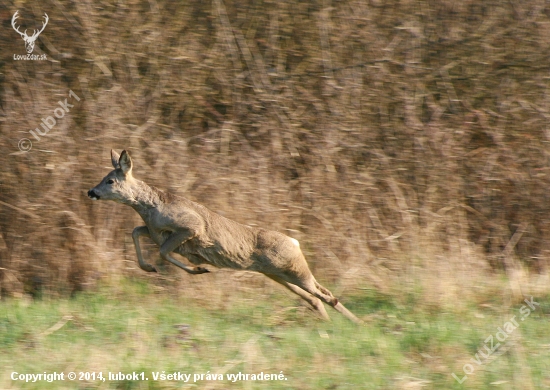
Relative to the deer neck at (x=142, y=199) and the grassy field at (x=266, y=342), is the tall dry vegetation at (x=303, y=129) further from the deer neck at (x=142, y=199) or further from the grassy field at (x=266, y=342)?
the deer neck at (x=142, y=199)

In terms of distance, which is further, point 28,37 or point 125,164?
point 28,37

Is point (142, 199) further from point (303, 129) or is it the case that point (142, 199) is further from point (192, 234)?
point (303, 129)

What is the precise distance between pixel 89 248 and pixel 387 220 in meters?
3.94

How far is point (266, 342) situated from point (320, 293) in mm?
1375

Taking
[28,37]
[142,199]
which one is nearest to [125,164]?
[142,199]

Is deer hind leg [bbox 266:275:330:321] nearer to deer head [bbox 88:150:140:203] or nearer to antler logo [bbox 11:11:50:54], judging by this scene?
deer head [bbox 88:150:140:203]

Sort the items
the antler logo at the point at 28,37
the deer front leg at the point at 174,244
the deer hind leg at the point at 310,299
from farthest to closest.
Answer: the antler logo at the point at 28,37, the deer hind leg at the point at 310,299, the deer front leg at the point at 174,244

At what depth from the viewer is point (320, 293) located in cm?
874

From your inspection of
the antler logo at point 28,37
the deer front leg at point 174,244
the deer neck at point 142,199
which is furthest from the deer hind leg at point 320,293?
the antler logo at point 28,37

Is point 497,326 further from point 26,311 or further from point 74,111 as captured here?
point 74,111

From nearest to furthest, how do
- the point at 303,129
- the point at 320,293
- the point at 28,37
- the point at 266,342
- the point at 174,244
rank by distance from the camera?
the point at 266,342, the point at 174,244, the point at 320,293, the point at 28,37, the point at 303,129

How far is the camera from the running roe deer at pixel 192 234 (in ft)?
26.1

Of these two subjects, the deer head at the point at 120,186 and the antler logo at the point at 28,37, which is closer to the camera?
the deer head at the point at 120,186

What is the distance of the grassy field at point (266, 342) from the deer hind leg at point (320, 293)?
0.37 ft
